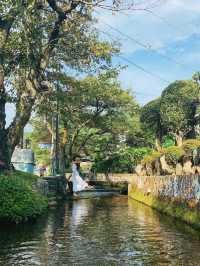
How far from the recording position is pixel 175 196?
2589 cm

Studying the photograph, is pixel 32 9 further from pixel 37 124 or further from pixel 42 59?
pixel 37 124

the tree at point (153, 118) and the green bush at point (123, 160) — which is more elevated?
the tree at point (153, 118)

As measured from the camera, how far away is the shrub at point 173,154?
30.5 meters

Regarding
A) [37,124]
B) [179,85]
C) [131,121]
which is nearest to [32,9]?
[179,85]

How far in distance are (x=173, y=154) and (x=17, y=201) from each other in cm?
1348

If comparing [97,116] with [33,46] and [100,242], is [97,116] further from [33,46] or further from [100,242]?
[100,242]

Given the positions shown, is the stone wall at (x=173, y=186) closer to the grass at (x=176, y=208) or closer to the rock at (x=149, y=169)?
the grass at (x=176, y=208)

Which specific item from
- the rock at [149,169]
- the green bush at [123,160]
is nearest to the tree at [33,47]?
the rock at [149,169]

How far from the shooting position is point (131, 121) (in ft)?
189

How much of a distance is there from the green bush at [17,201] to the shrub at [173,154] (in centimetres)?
1100

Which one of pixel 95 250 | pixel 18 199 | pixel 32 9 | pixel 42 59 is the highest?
pixel 32 9

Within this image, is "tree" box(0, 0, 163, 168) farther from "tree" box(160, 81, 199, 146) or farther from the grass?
"tree" box(160, 81, 199, 146)

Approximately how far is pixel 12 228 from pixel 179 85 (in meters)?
30.6

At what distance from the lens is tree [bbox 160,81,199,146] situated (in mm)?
45938
